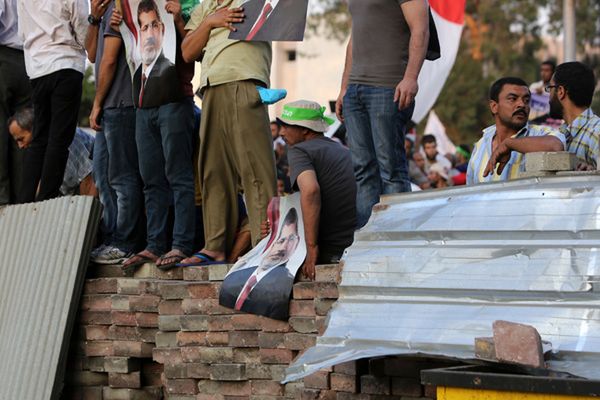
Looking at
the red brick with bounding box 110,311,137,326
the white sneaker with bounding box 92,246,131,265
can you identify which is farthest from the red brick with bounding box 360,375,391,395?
the white sneaker with bounding box 92,246,131,265

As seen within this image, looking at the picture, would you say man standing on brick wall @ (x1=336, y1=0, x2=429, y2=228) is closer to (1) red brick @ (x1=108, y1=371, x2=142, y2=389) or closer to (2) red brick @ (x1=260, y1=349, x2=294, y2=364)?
(2) red brick @ (x1=260, y1=349, x2=294, y2=364)

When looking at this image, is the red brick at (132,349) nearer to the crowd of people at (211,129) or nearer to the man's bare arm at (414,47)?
the crowd of people at (211,129)

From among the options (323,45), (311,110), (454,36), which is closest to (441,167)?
(454,36)

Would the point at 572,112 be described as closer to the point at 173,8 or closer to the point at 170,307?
the point at 170,307

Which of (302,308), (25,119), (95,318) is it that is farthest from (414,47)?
(25,119)

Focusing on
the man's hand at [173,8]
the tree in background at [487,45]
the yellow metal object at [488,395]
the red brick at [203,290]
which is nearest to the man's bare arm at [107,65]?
the man's hand at [173,8]

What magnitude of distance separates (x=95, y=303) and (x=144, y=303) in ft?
1.66

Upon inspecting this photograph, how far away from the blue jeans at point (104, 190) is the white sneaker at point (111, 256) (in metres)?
0.25

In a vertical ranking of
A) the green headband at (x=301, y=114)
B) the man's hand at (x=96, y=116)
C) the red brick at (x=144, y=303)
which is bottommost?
the red brick at (x=144, y=303)

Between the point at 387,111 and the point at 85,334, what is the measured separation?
2.77 metres

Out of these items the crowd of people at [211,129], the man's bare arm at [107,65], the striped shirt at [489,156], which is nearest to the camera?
the striped shirt at [489,156]

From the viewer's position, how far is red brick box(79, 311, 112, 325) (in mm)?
8094

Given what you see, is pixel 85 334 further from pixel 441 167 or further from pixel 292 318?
pixel 441 167

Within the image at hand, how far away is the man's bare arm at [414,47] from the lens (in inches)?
263
